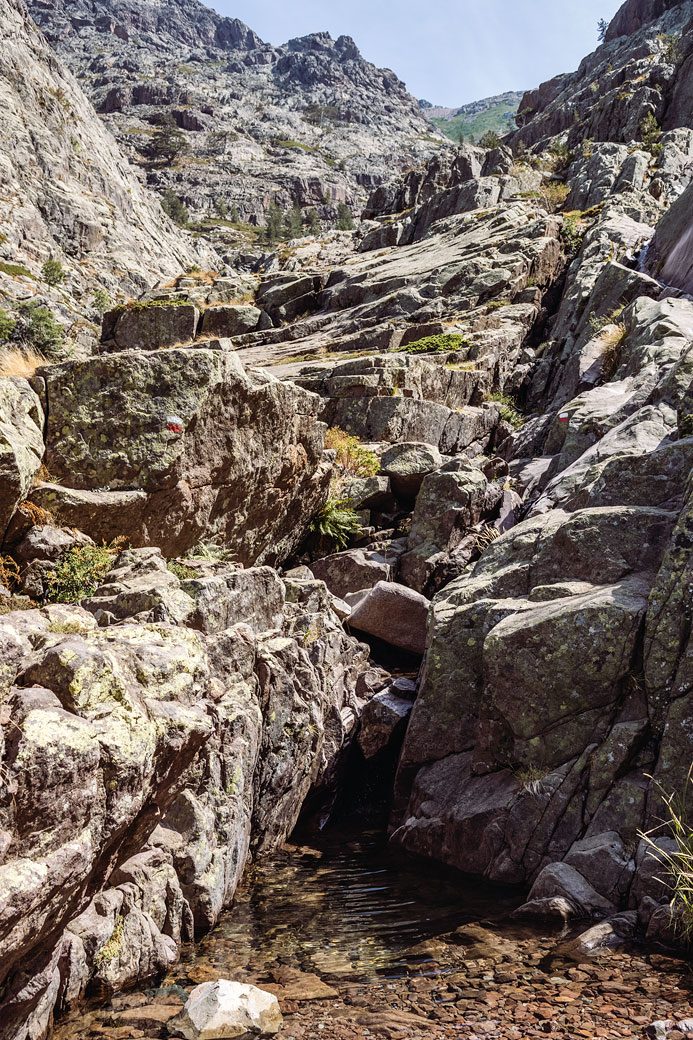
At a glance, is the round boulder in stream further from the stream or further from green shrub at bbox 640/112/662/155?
green shrub at bbox 640/112/662/155

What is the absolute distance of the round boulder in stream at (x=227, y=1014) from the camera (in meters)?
5.21

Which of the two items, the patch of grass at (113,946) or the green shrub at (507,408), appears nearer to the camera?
the patch of grass at (113,946)

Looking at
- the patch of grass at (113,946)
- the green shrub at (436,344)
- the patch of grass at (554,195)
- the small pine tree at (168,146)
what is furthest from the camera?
the small pine tree at (168,146)

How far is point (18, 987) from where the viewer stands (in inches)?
189

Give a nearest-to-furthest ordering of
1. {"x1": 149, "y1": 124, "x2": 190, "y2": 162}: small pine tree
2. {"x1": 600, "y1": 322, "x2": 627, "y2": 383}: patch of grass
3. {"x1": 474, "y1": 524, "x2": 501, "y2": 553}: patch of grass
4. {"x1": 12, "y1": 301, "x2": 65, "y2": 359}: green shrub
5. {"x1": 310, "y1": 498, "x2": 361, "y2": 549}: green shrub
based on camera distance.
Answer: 1. {"x1": 474, "y1": 524, "x2": 501, "y2": 553}: patch of grass
2. {"x1": 310, "y1": 498, "x2": 361, "y2": 549}: green shrub
3. {"x1": 600, "y1": 322, "x2": 627, "y2": 383}: patch of grass
4. {"x1": 12, "y1": 301, "x2": 65, "y2": 359}: green shrub
5. {"x1": 149, "y1": 124, "x2": 190, "y2": 162}: small pine tree

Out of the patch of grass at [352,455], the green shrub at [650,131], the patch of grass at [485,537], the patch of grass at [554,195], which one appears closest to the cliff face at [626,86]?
the green shrub at [650,131]

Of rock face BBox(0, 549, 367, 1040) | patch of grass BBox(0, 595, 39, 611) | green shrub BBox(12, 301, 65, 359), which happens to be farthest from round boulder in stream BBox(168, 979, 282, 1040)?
green shrub BBox(12, 301, 65, 359)

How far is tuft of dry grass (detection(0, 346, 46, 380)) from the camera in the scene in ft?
38.5

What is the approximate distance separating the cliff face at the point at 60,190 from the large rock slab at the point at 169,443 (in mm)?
48394

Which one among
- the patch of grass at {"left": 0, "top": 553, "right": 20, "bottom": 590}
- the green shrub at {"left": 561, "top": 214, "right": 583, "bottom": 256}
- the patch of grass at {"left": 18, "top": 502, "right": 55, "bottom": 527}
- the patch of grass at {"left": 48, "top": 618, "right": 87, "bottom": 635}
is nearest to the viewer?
the patch of grass at {"left": 48, "top": 618, "right": 87, "bottom": 635}

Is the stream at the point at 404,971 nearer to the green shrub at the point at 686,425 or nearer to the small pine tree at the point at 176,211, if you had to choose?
the green shrub at the point at 686,425

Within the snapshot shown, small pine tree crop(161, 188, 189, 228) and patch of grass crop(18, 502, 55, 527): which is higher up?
small pine tree crop(161, 188, 189, 228)

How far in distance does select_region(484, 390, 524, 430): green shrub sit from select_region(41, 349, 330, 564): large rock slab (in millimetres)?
14211

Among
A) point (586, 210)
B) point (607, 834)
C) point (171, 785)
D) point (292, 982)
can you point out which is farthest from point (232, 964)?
point (586, 210)
